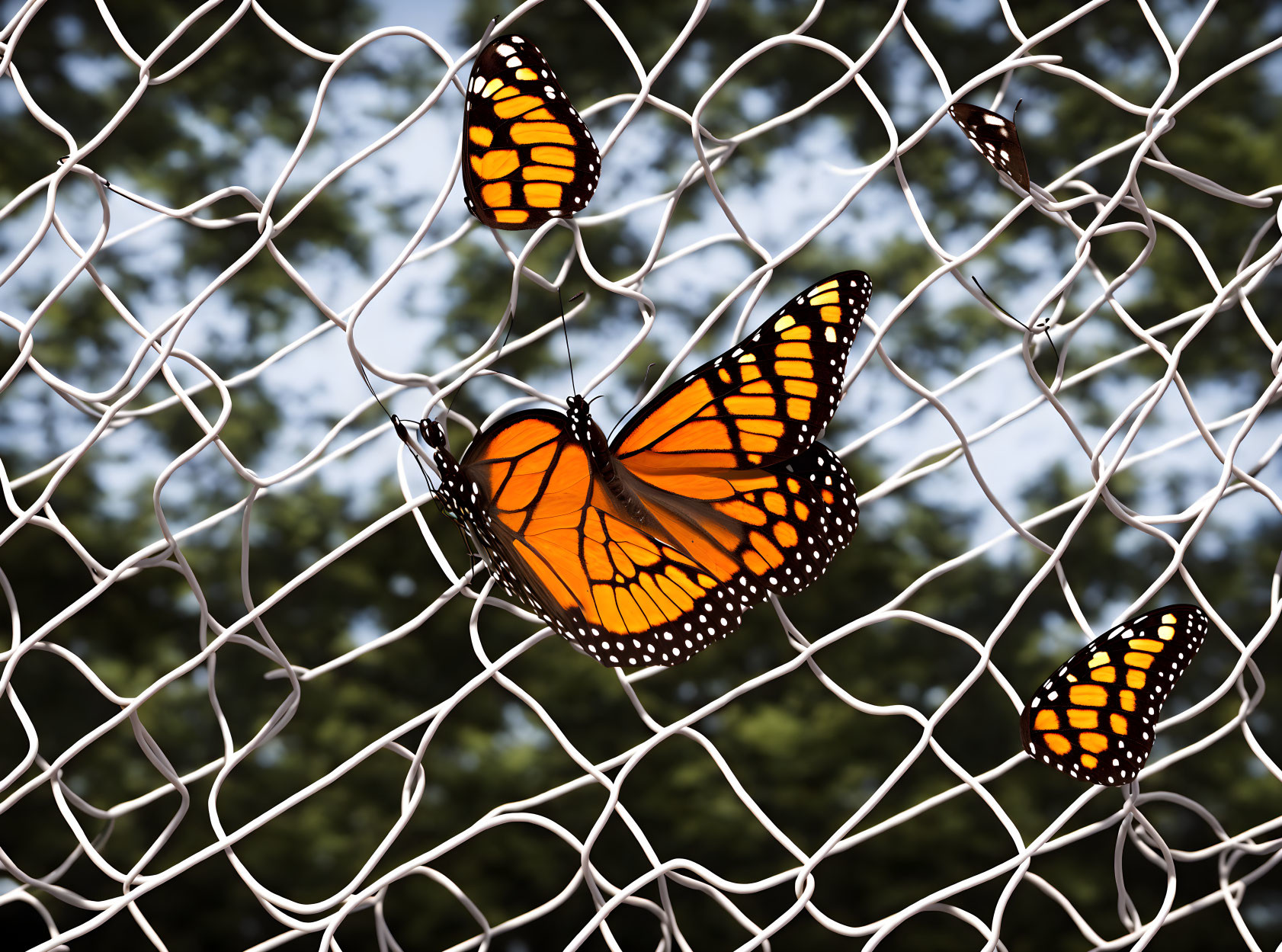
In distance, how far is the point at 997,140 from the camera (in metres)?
0.43

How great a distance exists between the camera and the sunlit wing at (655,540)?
457mm

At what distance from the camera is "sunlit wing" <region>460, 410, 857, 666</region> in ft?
1.50

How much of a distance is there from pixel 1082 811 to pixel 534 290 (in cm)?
94

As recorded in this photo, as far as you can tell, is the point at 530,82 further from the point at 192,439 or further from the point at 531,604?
the point at 192,439

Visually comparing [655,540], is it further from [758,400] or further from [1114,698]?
[1114,698]

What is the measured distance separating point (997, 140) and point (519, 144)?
200 millimetres

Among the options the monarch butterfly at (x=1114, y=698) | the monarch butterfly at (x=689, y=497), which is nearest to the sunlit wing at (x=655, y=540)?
the monarch butterfly at (x=689, y=497)

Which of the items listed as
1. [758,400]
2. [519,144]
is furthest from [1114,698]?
[519,144]

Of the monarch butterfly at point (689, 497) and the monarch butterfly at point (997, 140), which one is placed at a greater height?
the monarch butterfly at point (997, 140)

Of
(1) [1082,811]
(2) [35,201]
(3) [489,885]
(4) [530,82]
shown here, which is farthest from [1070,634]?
(2) [35,201]

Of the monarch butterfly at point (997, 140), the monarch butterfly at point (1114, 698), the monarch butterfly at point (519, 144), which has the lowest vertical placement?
the monarch butterfly at point (1114, 698)

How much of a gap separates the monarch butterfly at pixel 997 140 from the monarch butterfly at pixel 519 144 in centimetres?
16

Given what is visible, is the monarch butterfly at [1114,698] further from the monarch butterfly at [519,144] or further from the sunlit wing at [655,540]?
the monarch butterfly at [519,144]

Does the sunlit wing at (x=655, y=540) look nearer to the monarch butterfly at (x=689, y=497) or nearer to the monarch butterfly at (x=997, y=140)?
the monarch butterfly at (x=689, y=497)
